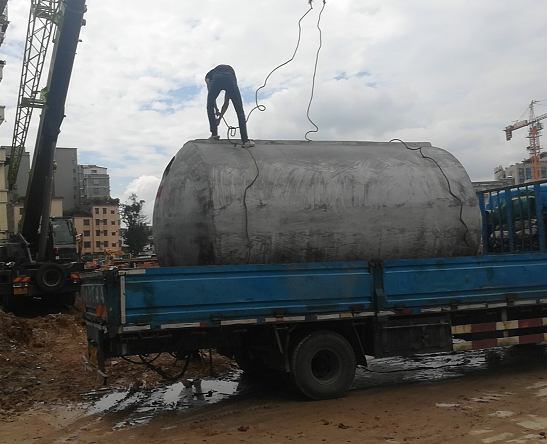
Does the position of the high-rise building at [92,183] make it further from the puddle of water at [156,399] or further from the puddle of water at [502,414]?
the puddle of water at [502,414]

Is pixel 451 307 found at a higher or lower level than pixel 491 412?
higher

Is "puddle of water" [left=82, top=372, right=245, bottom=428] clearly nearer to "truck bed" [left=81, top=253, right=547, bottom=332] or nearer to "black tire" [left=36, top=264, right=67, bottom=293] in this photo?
"truck bed" [left=81, top=253, right=547, bottom=332]

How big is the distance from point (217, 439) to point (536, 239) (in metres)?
6.41

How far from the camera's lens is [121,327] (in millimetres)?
6488

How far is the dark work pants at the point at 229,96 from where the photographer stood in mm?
8414

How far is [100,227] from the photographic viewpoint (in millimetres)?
81500

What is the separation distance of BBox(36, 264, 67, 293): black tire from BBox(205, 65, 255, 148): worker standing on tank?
29.7 ft

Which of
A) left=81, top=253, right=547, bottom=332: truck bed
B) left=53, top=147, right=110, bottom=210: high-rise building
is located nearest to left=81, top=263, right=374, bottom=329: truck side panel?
left=81, top=253, right=547, bottom=332: truck bed

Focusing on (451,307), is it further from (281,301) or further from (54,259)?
(54,259)

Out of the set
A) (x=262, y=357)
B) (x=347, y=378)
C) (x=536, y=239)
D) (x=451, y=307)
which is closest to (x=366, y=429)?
(x=347, y=378)

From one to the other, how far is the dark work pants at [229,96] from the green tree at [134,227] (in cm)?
5954

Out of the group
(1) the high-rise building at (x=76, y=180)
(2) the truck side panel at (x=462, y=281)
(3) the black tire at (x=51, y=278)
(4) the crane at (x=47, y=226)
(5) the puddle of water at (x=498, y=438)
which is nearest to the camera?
(5) the puddle of water at (x=498, y=438)

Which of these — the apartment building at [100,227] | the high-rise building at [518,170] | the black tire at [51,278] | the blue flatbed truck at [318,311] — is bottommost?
the blue flatbed truck at [318,311]

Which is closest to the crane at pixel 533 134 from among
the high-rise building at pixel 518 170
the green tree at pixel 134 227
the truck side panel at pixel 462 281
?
the high-rise building at pixel 518 170
